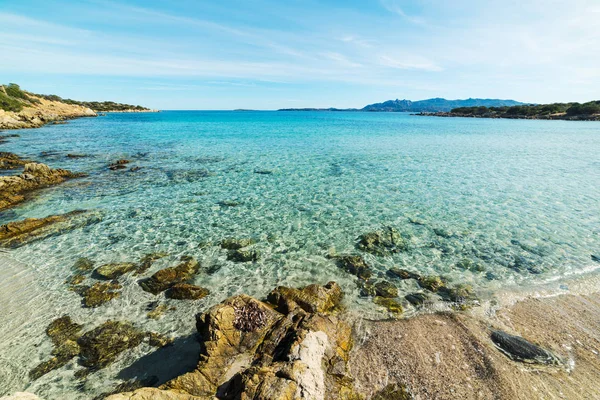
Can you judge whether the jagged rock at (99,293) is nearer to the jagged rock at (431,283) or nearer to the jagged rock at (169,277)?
the jagged rock at (169,277)

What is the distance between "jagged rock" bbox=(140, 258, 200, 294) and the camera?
1020 centimetres

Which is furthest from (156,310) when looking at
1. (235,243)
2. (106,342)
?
(235,243)

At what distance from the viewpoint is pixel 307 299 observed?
8.68 m

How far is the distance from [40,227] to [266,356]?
15353 millimetres

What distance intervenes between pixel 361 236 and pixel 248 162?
20.8m

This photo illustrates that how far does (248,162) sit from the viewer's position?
3186 centimetres

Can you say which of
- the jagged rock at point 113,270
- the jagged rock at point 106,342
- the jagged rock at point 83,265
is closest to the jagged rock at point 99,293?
the jagged rock at point 113,270

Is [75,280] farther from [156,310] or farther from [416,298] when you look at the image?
[416,298]

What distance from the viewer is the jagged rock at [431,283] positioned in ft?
33.7

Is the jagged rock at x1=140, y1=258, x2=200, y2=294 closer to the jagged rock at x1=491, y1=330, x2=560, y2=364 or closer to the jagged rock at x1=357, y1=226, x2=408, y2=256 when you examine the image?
the jagged rock at x1=357, y1=226, x2=408, y2=256

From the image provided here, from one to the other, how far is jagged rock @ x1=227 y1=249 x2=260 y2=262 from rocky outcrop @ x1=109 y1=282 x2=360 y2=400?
406 cm

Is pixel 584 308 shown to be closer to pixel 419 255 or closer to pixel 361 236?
pixel 419 255

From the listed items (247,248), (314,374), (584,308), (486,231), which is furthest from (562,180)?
(314,374)

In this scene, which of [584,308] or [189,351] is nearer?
[189,351]
